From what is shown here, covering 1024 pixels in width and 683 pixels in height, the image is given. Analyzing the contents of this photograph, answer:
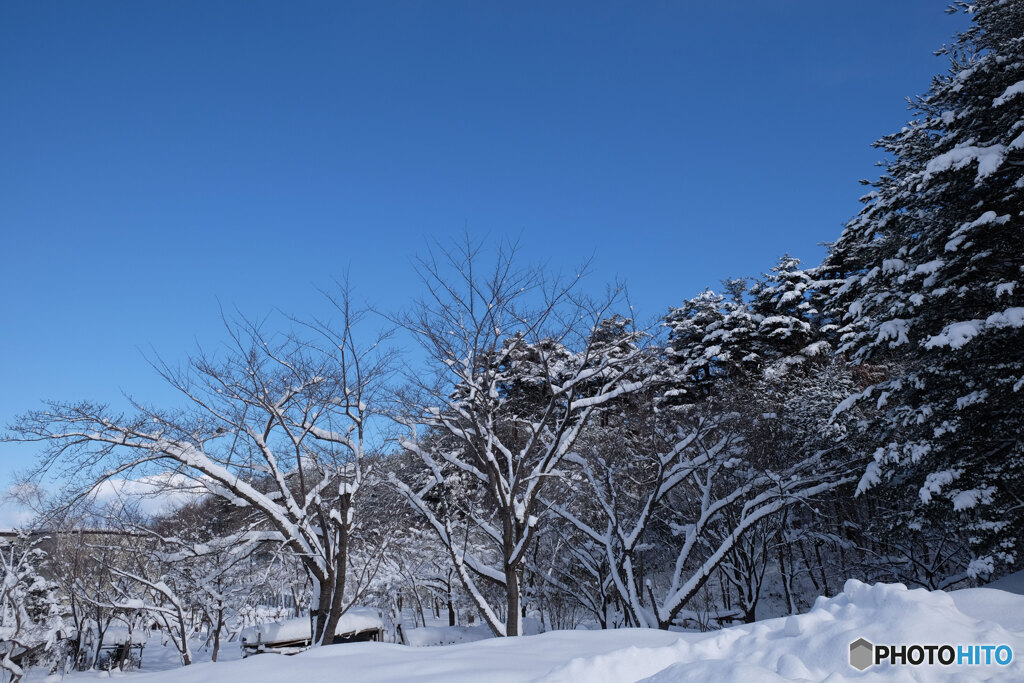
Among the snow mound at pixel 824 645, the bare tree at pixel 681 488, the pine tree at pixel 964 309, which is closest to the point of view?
the snow mound at pixel 824 645

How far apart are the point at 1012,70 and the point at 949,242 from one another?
3.20 metres

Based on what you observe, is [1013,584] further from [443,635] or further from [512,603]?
[443,635]

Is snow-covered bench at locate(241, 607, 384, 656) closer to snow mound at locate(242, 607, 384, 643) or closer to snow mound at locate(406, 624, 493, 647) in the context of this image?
snow mound at locate(242, 607, 384, 643)

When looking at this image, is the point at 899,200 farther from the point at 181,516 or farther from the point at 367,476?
the point at 181,516

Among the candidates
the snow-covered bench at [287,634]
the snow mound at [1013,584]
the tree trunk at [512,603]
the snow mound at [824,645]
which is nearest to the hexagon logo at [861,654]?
the snow mound at [824,645]

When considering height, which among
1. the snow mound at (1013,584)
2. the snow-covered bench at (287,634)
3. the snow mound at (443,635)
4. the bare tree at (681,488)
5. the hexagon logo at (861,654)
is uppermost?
the bare tree at (681,488)

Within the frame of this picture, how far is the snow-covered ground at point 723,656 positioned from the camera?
3123 millimetres

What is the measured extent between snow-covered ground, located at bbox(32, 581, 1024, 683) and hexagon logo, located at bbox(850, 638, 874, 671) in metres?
0.04

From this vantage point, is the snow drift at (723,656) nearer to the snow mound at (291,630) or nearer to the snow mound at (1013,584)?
the snow mound at (1013,584)

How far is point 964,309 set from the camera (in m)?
9.59

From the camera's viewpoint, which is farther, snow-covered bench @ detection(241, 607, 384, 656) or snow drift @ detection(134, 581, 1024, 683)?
snow-covered bench @ detection(241, 607, 384, 656)

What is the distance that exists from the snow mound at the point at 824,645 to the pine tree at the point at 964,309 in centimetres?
577

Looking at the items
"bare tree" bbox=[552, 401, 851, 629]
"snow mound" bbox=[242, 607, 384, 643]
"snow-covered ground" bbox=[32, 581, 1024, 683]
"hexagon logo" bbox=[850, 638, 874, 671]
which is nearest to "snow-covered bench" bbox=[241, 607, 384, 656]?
"snow mound" bbox=[242, 607, 384, 643]

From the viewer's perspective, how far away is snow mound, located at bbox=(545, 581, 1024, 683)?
3.02m
